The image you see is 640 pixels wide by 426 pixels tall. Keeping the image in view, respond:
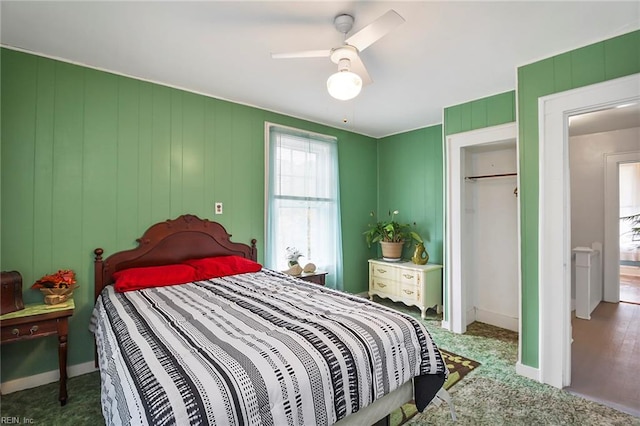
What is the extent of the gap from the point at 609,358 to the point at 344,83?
3.54 m

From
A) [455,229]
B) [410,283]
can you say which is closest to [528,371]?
[455,229]

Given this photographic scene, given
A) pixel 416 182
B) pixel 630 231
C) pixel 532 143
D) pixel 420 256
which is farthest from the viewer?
pixel 630 231

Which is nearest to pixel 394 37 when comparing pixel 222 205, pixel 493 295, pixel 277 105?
pixel 277 105

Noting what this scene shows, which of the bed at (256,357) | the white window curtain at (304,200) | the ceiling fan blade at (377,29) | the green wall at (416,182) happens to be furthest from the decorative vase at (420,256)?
the ceiling fan blade at (377,29)

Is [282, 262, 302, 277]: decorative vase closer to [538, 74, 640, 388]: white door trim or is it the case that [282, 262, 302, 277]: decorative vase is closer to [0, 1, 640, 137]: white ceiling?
[0, 1, 640, 137]: white ceiling

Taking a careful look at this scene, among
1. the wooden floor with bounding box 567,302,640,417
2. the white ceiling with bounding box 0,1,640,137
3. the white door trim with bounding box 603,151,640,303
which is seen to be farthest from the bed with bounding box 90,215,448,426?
the white door trim with bounding box 603,151,640,303

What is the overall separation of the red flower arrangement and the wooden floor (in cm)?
403

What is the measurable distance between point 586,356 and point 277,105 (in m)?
4.15

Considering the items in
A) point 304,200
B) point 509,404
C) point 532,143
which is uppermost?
point 532,143

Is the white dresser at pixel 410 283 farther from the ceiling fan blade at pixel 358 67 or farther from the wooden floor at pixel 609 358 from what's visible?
the ceiling fan blade at pixel 358 67

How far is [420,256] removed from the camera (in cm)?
432

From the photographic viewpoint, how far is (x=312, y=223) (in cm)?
434

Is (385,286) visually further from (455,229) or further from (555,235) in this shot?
(555,235)

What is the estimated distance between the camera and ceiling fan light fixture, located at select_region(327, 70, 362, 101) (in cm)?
185
